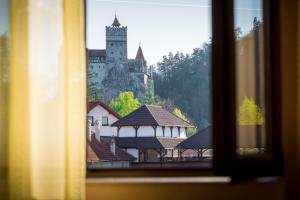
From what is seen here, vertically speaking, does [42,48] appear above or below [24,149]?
above

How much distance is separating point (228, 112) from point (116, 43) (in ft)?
6.52

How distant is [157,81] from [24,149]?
2172 mm

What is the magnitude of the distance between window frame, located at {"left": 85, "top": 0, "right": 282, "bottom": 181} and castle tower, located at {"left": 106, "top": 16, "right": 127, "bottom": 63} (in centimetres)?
171


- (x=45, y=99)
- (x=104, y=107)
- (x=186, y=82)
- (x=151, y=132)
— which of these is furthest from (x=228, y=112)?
(x=151, y=132)

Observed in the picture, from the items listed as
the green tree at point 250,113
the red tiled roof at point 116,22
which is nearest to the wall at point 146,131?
the red tiled roof at point 116,22

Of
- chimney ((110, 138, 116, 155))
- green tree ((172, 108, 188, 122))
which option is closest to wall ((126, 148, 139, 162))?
chimney ((110, 138, 116, 155))

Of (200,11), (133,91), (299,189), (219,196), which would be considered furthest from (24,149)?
(200,11)

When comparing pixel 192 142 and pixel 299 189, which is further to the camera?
pixel 192 142

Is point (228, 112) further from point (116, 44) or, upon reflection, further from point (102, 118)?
point (102, 118)

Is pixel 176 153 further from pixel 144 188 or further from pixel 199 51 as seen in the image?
pixel 144 188

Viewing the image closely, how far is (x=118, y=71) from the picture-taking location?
397 centimetres

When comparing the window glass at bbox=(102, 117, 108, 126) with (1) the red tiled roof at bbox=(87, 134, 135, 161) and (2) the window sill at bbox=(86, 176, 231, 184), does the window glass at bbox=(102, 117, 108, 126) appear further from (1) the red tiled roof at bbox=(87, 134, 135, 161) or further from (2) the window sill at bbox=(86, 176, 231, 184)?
(2) the window sill at bbox=(86, 176, 231, 184)

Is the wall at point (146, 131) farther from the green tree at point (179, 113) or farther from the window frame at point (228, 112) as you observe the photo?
the window frame at point (228, 112)

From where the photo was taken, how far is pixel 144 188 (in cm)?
203
